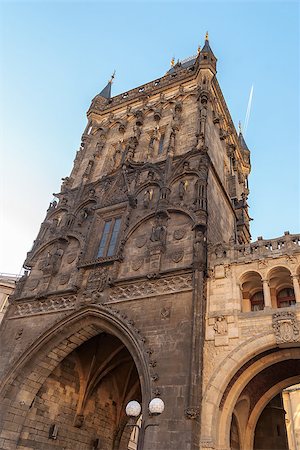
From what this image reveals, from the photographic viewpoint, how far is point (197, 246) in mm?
14383

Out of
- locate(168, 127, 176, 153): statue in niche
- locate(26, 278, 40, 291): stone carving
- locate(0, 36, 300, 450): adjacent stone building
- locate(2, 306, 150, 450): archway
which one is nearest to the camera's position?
locate(0, 36, 300, 450): adjacent stone building

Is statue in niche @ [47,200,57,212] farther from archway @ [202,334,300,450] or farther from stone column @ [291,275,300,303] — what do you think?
stone column @ [291,275,300,303]

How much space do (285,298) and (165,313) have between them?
450 centimetres

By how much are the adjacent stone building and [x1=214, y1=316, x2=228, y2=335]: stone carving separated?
35 millimetres

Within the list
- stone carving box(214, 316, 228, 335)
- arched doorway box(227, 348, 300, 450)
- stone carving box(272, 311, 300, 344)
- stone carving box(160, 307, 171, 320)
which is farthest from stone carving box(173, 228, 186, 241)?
arched doorway box(227, 348, 300, 450)

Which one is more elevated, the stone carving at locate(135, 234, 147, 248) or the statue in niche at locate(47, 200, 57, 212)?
the statue in niche at locate(47, 200, 57, 212)

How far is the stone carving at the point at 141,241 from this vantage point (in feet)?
53.9

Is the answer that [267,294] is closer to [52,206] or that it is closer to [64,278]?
[64,278]


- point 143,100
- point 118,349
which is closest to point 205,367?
point 118,349

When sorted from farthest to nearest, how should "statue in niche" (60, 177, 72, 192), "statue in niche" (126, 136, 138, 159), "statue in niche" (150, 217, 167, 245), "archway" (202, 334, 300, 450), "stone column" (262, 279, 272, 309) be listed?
"statue in niche" (60, 177, 72, 192), "statue in niche" (126, 136, 138, 159), "statue in niche" (150, 217, 167, 245), "stone column" (262, 279, 272, 309), "archway" (202, 334, 300, 450)

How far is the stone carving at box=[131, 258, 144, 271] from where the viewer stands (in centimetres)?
1546

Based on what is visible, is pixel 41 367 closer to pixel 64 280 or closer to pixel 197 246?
pixel 64 280

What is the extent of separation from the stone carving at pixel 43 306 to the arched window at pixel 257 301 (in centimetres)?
745

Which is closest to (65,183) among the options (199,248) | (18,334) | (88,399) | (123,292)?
(18,334)
